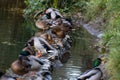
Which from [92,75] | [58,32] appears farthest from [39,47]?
[92,75]

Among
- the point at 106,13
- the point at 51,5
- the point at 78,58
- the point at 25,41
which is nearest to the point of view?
the point at 78,58

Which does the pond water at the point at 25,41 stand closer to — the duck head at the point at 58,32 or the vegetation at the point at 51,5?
the duck head at the point at 58,32

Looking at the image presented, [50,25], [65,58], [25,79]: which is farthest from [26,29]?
[25,79]

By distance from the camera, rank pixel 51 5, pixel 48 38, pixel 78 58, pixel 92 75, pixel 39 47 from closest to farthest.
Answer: pixel 92 75 → pixel 39 47 → pixel 78 58 → pixel 48 38 → pixel 51 5

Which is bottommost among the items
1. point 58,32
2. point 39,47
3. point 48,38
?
point 39,47

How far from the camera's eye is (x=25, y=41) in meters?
17.4

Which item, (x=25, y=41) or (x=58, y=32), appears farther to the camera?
(x=25, y=41)

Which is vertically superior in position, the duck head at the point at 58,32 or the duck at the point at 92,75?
the duck head at the point at 58,32

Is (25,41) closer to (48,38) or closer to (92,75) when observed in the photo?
(48,38)

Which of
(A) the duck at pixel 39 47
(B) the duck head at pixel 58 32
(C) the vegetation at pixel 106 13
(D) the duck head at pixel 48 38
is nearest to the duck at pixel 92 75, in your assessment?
(C) the vegetation at pixel 106 13

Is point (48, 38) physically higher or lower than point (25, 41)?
lower

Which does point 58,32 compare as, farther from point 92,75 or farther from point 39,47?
point 92,75

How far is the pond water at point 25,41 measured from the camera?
41.6 ft

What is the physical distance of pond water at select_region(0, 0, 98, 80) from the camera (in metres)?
12.7
